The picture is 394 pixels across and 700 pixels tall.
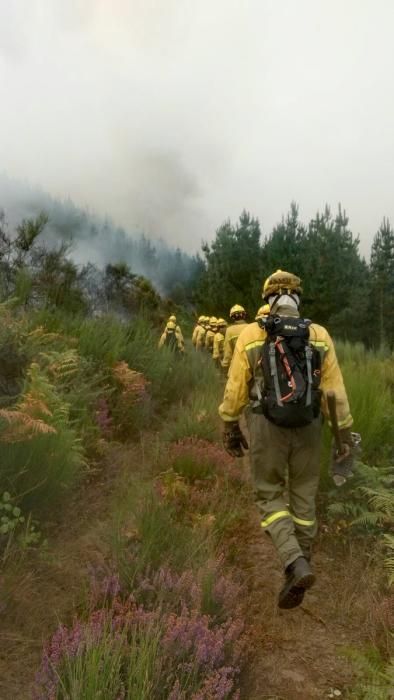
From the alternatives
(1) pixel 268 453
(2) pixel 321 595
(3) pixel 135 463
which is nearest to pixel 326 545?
(2) pixel 321 595

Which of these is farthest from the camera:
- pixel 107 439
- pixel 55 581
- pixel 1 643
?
pixel 107 439

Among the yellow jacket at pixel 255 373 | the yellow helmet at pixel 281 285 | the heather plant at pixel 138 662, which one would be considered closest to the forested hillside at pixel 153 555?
the heather plant at pixel 138 662

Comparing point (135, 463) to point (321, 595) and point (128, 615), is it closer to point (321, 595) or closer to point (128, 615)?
point (321, 595)

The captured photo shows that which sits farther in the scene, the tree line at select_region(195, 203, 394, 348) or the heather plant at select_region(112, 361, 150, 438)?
the tree line at select_region(195, 203, 394, 348)

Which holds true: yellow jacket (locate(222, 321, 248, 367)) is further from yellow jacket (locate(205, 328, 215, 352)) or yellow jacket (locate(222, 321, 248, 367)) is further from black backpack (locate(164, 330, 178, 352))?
yellow jacket (locate(205, 328, 215, 352))

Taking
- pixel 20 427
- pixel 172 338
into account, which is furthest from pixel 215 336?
pixel 20 427

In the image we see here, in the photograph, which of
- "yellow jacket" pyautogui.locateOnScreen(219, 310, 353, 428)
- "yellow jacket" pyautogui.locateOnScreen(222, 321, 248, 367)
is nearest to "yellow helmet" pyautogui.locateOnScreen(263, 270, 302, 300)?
"yellow jacket" pyautogui.locateOnScreen(219, 310, 353, 428)

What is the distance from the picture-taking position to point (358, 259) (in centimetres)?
3884

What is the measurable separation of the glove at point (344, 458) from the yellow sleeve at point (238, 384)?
2.39 feet

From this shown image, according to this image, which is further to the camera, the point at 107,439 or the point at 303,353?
the point at 107,439

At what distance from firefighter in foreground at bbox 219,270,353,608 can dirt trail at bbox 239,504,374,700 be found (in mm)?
176

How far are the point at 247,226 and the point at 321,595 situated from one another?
147ft

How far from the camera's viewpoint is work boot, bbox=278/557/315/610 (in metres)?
2.97

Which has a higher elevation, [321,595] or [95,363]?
[95,363]
